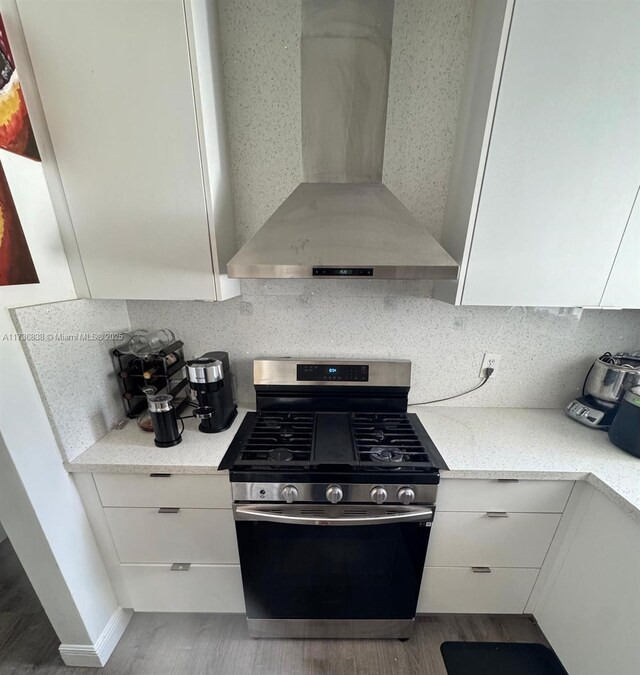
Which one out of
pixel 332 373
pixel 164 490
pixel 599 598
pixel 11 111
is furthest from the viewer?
pixel 332 373

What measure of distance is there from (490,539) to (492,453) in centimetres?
34

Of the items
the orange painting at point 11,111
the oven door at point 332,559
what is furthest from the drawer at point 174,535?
the orange painting at point 11,111

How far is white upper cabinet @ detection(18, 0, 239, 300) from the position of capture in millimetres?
809

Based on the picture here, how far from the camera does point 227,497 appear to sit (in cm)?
105

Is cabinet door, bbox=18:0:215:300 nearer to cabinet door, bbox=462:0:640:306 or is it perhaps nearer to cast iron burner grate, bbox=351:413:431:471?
cast iron burner grate, bbox=351:413:431:471

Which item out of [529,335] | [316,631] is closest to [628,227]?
[529,335]

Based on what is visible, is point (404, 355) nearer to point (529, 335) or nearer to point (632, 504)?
point (529, 335)

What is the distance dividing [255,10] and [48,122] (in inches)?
32.0

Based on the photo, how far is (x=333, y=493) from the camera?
96cm

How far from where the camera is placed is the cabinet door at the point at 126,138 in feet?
2.65

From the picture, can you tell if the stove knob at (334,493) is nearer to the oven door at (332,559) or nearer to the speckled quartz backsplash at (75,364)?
the oven door at (332,559)

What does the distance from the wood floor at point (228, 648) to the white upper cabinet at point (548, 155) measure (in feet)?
4.80

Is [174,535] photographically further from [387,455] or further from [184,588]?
[387,455]

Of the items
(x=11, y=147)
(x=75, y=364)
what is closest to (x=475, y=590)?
(x=75, y=364)
